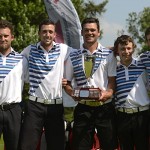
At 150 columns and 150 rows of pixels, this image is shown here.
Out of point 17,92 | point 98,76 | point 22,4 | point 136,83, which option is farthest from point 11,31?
point 22,4

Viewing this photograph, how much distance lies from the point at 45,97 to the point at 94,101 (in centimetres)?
75

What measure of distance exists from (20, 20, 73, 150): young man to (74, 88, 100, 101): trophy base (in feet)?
1.77

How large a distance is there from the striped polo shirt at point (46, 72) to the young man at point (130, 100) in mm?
885

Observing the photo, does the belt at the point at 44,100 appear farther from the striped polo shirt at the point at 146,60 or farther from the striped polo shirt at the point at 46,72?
the striped polo shirt at the point at 146,60

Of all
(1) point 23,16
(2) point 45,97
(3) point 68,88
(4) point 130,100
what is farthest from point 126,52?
(1) point 23,16

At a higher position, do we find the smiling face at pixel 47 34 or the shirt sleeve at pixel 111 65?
the smiling face at pixel 47 34

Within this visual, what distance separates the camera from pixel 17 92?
22.1 ft

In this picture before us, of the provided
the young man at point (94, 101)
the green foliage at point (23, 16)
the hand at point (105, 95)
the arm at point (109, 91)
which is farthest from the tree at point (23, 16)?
the hand at point (105, 95)

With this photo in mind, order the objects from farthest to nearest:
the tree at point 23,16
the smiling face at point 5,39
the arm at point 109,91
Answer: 1. the tree at point 23,16
2. the smiling face at point 5,39
3. the arm at point 109,91

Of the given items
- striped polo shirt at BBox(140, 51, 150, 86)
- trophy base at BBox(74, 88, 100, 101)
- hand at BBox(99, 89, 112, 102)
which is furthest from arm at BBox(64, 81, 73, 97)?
striped polo shirt at BBox(140, 51, 150, 86)

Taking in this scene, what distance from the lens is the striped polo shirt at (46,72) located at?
6.72 meters

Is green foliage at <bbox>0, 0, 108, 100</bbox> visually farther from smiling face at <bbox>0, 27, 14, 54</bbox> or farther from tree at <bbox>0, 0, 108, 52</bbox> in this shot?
smiling face at <bbox>0, 27, 14, 54</bbox>

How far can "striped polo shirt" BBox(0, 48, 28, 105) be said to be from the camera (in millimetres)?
6652

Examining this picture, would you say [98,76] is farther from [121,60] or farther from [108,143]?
[108,143]
